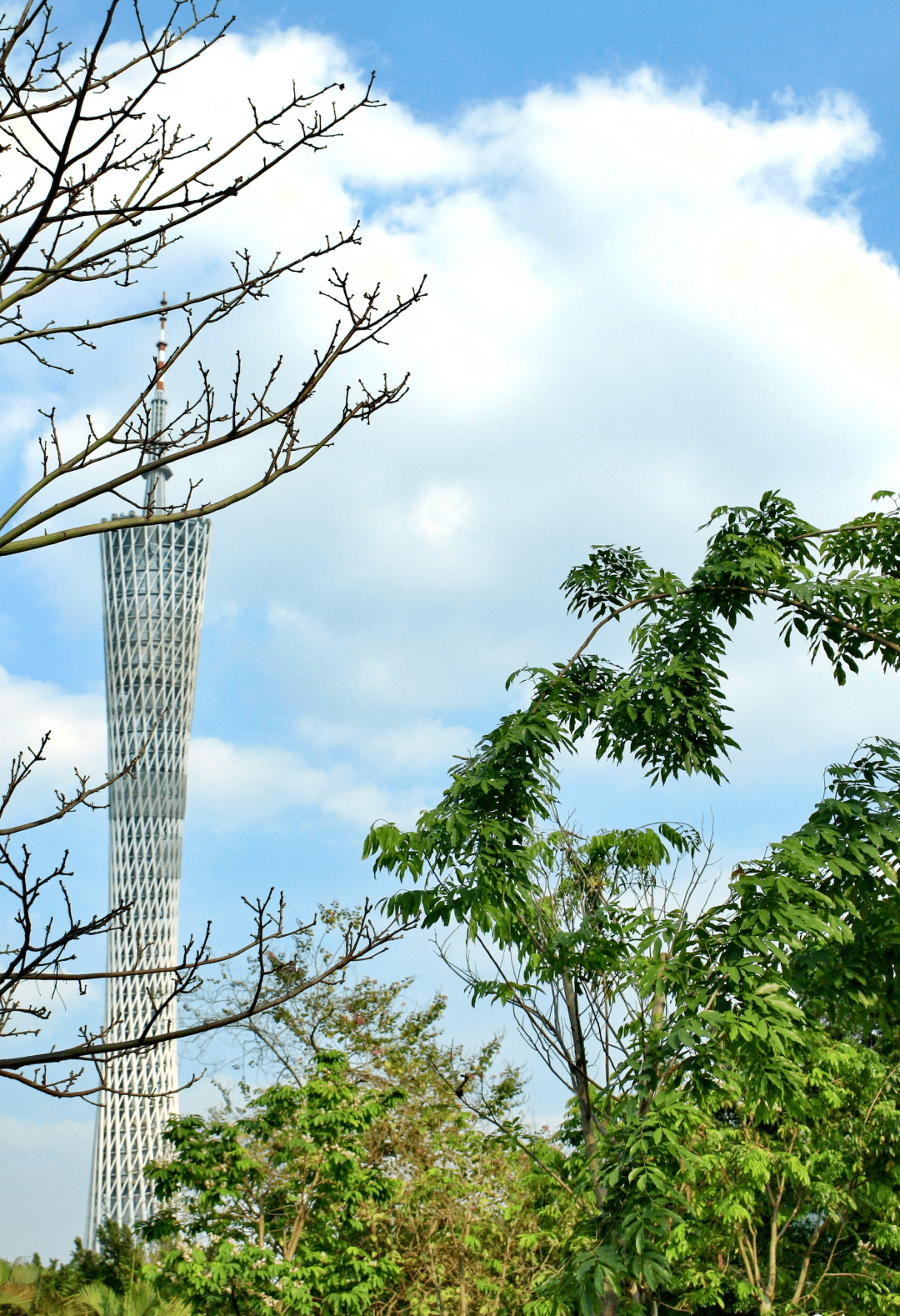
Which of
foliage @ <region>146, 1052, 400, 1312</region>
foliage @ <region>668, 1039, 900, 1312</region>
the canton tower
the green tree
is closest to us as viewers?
the green tree

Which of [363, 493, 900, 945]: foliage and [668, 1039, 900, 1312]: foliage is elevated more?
[363, 493, 900, 945]: foliage

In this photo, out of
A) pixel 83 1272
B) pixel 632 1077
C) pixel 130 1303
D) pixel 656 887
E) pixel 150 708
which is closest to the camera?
pixel 632 1077

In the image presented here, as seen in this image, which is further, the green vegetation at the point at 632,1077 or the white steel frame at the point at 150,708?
the white steel frame at the point at 150,708

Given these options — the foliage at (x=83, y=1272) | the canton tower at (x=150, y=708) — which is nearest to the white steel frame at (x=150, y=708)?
the canton tower at (x=150, y=708)

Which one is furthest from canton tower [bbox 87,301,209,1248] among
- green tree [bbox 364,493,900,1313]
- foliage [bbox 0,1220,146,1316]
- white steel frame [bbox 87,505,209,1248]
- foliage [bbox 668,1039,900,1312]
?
green tree [bbox 364,493,900,1313]

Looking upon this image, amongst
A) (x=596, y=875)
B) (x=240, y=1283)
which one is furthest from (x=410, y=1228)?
(x=596, y=875)

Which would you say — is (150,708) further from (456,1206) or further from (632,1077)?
(632,1077)

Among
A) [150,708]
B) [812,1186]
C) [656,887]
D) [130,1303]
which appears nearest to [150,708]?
[150,708]

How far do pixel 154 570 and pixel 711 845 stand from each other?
32.9 m

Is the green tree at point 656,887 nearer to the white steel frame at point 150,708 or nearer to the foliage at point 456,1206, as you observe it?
the foliage at point 456,1206

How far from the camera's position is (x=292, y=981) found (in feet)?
9.69

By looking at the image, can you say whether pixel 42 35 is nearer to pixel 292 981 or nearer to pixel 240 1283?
pixel 292 981

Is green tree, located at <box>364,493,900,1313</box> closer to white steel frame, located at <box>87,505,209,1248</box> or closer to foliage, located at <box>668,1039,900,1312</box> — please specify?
foliage, located at <box>668,1039,900,1312</box>

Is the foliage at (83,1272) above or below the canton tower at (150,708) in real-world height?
below
